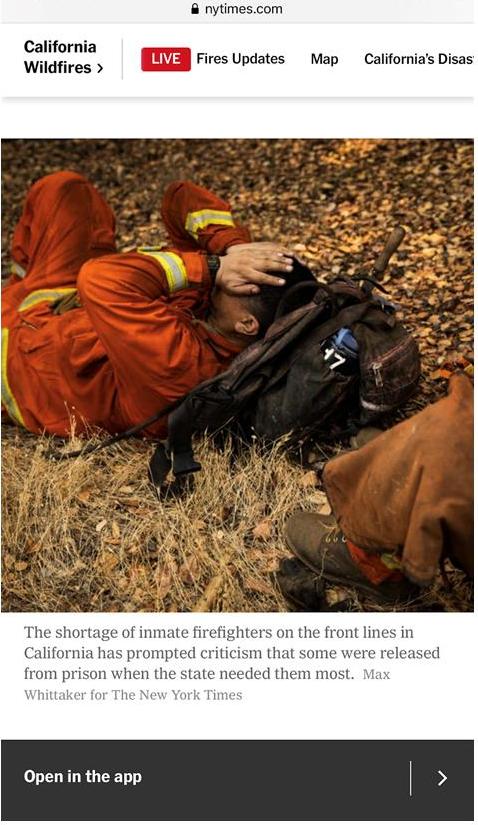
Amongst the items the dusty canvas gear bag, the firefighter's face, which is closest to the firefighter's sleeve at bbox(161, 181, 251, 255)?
the firefighter's face

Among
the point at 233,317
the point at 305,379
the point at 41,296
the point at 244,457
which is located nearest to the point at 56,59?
the point at 233,317

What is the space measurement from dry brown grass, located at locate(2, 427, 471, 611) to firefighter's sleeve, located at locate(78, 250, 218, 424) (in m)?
0.37

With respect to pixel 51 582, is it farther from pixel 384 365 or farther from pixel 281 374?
pixel 384 365

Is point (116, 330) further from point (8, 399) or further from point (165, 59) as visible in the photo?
point (165, 59)

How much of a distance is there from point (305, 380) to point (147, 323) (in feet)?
2.48

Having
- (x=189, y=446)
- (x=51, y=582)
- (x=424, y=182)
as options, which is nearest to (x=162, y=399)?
(x=189, y=446)

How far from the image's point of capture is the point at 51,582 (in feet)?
11.7

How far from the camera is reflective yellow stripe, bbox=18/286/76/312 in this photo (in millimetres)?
4656

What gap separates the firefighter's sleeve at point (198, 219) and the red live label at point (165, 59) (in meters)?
0.94

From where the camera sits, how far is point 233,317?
3.91 m

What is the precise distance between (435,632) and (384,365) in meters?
1.16

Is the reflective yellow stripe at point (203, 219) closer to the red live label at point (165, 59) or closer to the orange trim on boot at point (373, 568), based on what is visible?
the red live label at point (165, 59)

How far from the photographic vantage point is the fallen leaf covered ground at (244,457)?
3541 millimetres

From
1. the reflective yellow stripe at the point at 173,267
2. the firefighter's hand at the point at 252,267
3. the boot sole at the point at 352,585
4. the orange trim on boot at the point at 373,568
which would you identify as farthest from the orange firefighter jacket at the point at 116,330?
the orange trim on boot at the point at 373,568
